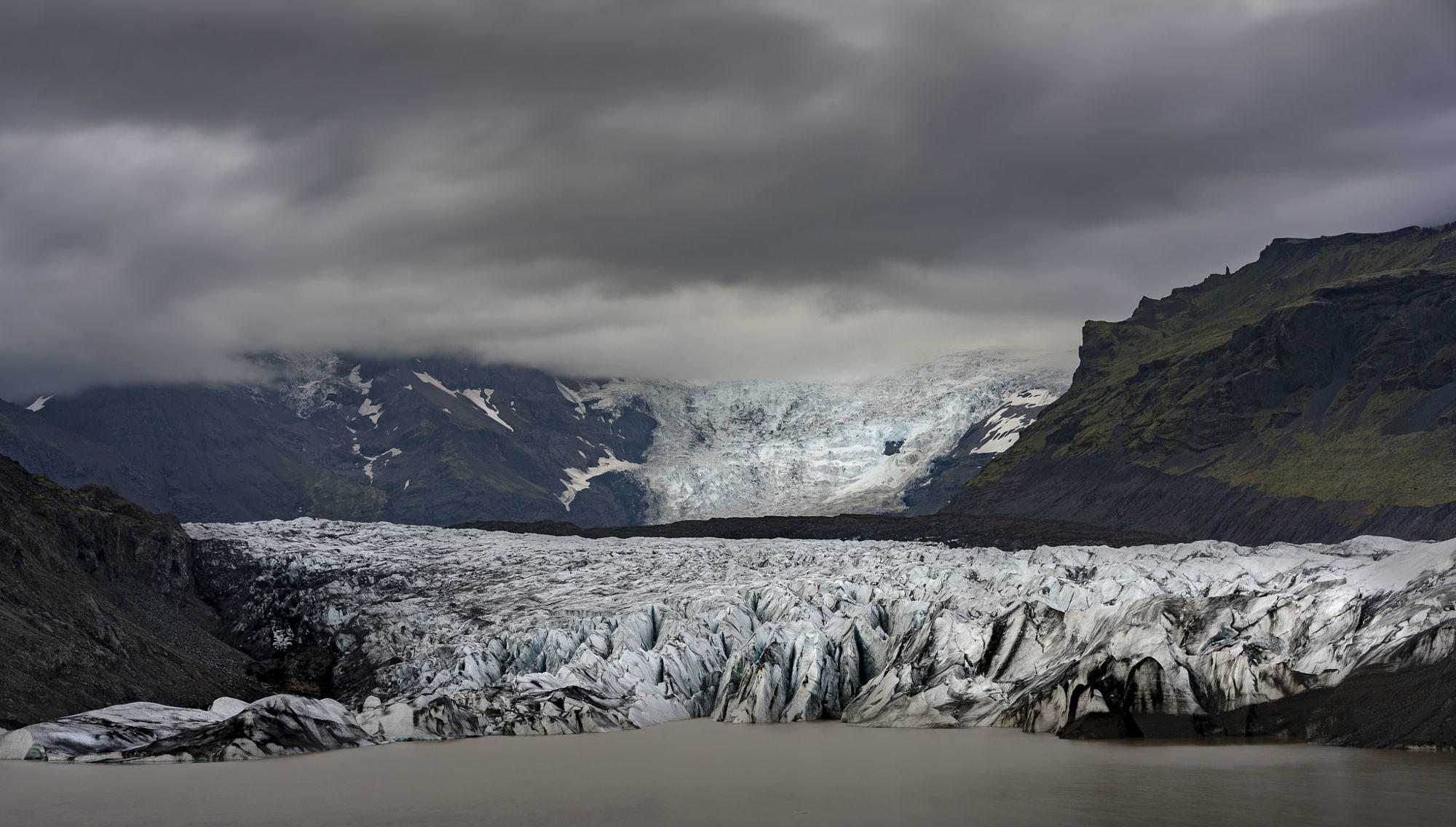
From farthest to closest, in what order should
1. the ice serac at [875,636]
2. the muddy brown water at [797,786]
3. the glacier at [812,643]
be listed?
the glacier at [812,643] → the ice serac at [875,636] → the muddy brown water at [797,786]

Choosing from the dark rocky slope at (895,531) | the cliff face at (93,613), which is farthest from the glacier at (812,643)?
the dark rocky slope at (895,531)

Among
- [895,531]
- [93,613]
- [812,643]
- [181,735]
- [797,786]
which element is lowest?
[895,531]

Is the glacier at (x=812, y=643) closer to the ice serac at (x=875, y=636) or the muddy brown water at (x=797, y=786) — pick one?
the ice serac at (x=875, y=636)

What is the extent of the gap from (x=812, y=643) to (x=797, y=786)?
61.1ft

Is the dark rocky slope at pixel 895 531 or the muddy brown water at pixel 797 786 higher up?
the muddy brown water at pixel 797 786

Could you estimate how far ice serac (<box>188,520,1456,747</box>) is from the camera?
3025 cm

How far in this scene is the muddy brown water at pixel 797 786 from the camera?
21047 mm

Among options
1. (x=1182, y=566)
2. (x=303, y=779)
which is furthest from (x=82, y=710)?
(x=1182, y=566)

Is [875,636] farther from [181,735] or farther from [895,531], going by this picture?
[895,531]

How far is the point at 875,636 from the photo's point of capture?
149 ft

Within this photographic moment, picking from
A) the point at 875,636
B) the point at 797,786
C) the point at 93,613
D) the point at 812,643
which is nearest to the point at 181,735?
the point at 93,613

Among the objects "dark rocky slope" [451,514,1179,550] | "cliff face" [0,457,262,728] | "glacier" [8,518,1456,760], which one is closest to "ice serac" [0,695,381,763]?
"glacier" [8,518,1456,760]

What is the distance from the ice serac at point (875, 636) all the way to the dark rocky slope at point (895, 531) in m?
64.4

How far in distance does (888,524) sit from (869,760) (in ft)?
471
